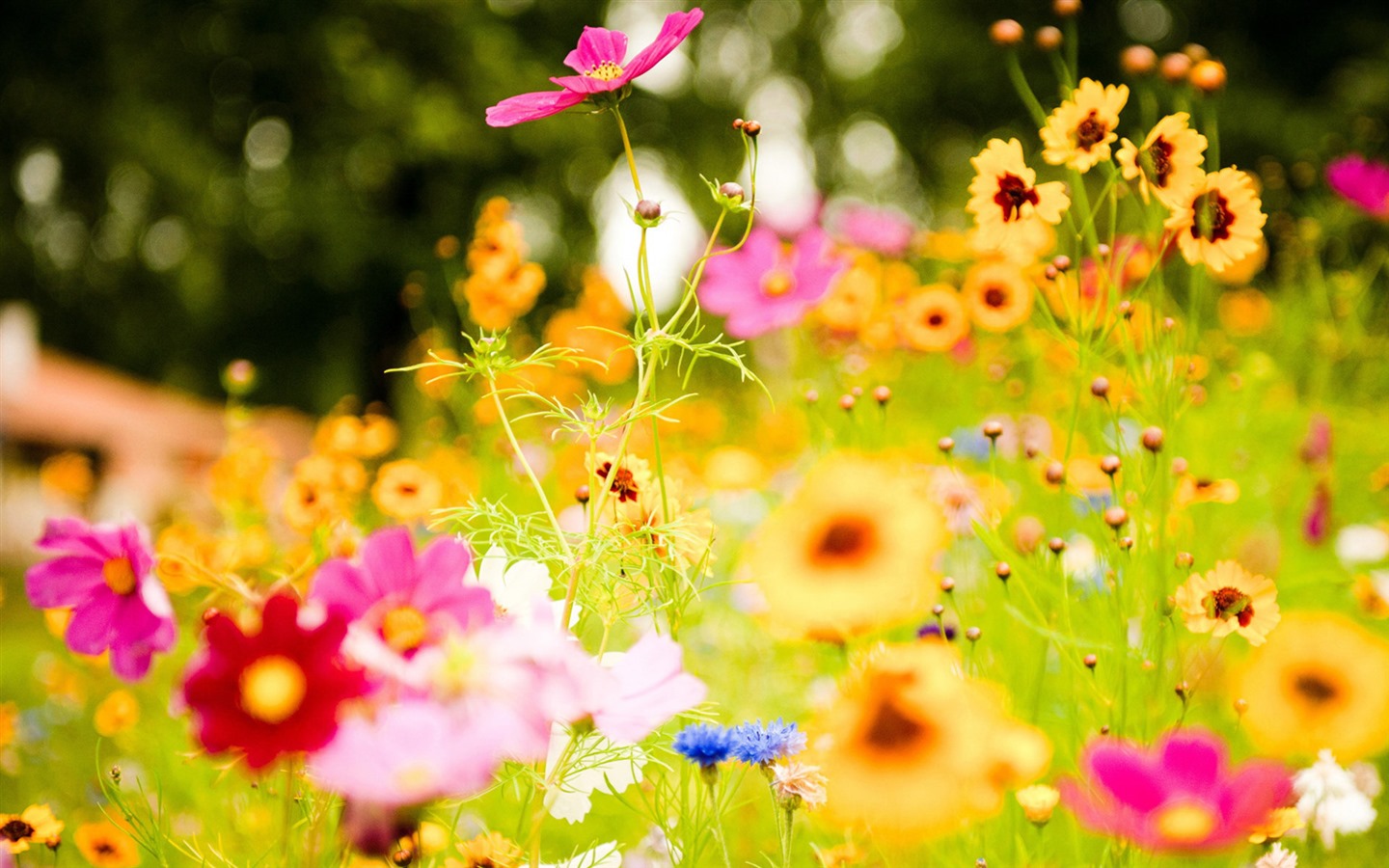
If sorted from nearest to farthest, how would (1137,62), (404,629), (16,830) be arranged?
1. (404,629)
2. (16,830)
3. (1137,62)

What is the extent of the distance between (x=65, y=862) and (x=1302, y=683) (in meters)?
1.64

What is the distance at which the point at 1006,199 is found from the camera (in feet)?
3.34

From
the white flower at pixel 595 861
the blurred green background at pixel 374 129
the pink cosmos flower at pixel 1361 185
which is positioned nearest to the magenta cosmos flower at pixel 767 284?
the white flower at pixel 595 861

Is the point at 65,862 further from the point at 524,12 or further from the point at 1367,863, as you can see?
the point at 524,12

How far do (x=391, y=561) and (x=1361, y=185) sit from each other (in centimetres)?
241

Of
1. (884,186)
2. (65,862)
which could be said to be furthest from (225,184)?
(65,862)

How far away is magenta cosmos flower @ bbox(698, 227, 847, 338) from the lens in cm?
142

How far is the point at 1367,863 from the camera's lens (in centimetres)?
120

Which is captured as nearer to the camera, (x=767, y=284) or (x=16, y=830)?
(x=16, y=830)

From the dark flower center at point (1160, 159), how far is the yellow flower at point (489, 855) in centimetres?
83

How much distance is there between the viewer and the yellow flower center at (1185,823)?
0.46m

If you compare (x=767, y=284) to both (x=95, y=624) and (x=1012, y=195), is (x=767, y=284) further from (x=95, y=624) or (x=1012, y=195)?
(x=95, y=624)

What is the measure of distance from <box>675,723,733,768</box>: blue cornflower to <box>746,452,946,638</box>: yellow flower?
0.74 feet

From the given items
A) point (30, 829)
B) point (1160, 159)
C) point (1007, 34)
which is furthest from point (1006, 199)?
point (30, 829)
